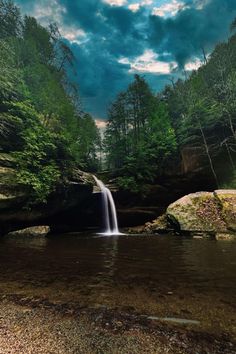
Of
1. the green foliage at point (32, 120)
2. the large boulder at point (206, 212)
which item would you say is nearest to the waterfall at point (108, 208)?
the green foliage at point (32, 120)

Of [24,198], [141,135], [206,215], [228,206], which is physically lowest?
[206,215]

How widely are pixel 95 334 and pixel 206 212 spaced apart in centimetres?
1608

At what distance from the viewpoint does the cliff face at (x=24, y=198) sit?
1709 centimetres

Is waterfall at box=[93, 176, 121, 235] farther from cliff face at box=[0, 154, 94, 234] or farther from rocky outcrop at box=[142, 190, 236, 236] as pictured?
rocky outcrop at box=[142, 190, 236, 236]

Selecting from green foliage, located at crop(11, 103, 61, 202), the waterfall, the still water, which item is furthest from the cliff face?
the still water

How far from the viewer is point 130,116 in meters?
40.8

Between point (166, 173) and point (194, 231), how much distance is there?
450 inches

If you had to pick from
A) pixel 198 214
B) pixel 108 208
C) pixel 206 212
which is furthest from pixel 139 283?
pixel 108 208

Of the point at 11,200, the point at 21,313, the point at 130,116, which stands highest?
the point at 130,116

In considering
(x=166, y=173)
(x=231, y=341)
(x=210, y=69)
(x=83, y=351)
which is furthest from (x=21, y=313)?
(x=210, y=69)

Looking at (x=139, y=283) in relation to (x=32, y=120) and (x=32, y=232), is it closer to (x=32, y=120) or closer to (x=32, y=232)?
(x=32, y=232)

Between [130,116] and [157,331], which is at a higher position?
[130,116]

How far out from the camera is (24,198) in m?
18.5

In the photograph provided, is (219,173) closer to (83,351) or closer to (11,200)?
(11,200)
